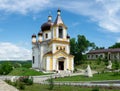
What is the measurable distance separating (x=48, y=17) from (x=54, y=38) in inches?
264

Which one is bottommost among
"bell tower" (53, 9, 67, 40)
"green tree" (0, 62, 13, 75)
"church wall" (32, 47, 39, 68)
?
"green tree" (0, 62, 13, 75)

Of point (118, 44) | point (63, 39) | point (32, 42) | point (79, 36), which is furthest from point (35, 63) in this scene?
point (118, 44)

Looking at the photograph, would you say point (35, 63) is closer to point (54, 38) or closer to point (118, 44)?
point (54, 38)

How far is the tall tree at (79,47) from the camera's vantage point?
66.9 meters

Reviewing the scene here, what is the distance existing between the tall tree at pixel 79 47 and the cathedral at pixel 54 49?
13901 mm

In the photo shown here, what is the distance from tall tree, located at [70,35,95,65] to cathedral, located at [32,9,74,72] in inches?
547

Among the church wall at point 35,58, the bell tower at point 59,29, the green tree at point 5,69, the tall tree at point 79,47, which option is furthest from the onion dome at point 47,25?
the tall tree at point 79,47

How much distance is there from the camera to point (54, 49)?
49875 mm

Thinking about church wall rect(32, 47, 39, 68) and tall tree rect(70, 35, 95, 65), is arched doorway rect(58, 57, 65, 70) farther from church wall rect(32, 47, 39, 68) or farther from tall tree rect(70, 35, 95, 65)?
tall tree rect(70, 35, 95, 65)

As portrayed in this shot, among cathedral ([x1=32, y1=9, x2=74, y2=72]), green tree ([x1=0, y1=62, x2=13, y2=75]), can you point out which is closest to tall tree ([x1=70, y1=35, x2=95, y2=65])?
cathedral ([x1=32, y1=9, x2=74, y2=72])

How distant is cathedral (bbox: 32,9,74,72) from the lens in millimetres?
49125

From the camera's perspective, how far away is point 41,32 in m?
54.4

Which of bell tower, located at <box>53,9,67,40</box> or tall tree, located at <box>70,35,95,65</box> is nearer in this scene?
bell tower, located at <box>53,9,67,40</box>

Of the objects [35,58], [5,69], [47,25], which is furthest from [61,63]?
[5,69]
